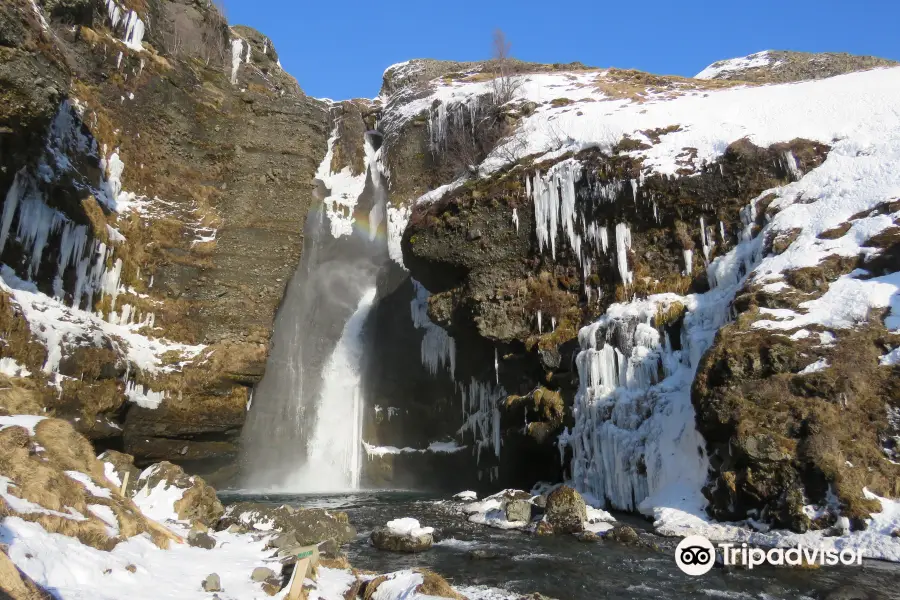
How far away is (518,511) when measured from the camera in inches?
627

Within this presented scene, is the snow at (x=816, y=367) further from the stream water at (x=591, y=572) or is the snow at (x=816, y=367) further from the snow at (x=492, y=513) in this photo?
the snow at (x=492, y=513)

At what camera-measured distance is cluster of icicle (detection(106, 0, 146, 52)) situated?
29.0 m

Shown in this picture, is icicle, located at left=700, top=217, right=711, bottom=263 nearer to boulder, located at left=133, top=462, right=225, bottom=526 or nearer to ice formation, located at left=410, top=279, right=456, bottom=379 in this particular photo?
ice formation, located at left=410, top=279, right=456, bottom=379

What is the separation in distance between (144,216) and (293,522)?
19.9 meters

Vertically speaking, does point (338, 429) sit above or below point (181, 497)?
above

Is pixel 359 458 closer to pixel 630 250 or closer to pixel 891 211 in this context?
pixel 630 250

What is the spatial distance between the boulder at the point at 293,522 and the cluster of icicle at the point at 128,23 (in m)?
25.8

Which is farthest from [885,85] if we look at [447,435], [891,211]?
[447,435]

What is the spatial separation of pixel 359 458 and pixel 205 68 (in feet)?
76.2

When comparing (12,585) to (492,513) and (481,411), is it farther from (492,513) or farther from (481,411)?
(481,411)

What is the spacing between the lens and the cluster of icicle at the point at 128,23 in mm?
29016

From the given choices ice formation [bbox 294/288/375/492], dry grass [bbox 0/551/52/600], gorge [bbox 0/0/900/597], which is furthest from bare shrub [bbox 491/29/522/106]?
dry grass [bbox 0/551/52/600]

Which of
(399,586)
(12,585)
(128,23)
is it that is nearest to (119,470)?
(399,586)

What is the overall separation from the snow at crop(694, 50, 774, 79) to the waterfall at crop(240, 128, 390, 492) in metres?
34.2
